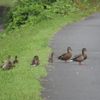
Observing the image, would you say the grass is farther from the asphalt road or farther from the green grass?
the green grass

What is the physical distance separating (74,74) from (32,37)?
7.88 meters

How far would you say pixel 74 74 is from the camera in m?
11.1

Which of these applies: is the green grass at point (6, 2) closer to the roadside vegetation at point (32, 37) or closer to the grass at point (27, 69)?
the roadside vegetation at point (32, 37)

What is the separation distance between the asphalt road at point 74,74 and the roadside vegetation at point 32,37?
32cm

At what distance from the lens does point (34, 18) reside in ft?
84.3

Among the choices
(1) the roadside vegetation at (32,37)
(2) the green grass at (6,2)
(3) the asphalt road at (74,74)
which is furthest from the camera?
(2) the green grass at (6,2)

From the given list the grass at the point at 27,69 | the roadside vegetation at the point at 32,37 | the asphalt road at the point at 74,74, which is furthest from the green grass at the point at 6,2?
the asphalt road at the point at 74,74

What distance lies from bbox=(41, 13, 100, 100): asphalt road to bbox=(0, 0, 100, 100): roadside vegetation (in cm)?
32

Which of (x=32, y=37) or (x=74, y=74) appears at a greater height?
(x=32, y=37)

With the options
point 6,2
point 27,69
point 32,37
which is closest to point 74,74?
point 27,69

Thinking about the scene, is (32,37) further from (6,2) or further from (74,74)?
(6,2)

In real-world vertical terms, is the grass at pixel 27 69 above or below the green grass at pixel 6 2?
below

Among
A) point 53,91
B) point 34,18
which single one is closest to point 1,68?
point 53,91

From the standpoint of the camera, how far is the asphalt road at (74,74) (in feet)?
29.9
